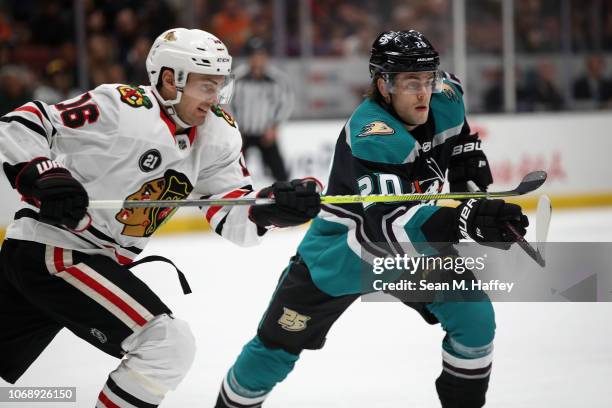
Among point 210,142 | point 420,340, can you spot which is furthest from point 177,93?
point 420,340

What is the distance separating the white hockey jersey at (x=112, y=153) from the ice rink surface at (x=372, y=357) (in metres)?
0.78

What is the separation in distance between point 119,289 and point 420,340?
1.82 m

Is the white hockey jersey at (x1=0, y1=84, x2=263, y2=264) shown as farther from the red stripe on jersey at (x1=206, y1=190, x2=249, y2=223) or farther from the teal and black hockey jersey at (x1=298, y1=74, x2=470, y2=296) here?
the teal and black hockey jersey at (x1=298, y1=74, x2=470, y2=296)

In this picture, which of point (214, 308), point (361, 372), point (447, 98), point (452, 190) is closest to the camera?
point (447, 98)

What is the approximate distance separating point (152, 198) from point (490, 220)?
90 cm

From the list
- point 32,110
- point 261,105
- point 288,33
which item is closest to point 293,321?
point 32,110

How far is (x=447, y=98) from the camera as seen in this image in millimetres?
2900

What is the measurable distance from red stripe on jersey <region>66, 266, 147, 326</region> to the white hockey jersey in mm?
94

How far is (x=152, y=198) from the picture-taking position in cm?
274

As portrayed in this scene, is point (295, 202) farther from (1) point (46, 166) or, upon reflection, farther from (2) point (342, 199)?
(1) point (46, 166)

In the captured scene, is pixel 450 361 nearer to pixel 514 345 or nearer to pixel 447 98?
pixel 447 98

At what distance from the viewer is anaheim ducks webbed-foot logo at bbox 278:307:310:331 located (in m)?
2.76

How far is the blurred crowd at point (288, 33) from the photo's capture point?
7441 millimetres

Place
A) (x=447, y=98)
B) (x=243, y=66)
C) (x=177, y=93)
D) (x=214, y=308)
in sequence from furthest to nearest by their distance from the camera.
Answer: (x=243, y=66) → (x=214, y=308) → (x=447, y=98) → (x=177, y=93)
